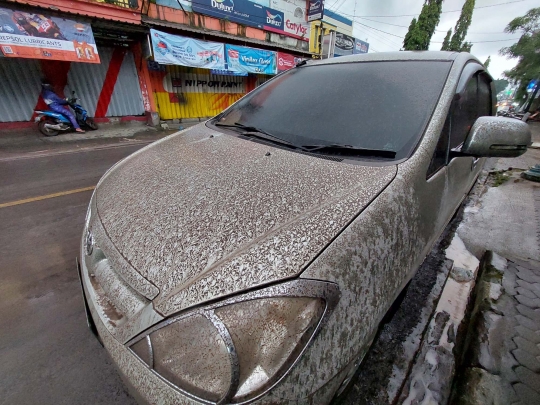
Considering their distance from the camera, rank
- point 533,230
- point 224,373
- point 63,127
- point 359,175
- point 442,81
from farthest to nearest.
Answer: point 63,127
point 533,230
point 442,81
point 359,175
point 224,373

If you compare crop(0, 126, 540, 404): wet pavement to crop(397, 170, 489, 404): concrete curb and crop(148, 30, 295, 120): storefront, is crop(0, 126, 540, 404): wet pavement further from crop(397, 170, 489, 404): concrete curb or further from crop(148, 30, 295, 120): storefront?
crop(148, 30, 295, 120): storefront

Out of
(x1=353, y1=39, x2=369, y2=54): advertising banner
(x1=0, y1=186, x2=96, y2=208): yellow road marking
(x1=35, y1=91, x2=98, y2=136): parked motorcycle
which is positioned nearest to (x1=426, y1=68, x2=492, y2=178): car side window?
(x1=0, y1=186, x2=96, y2=208): yellow road marking

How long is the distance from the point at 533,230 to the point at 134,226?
143 inches

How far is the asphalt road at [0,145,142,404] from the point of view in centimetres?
132

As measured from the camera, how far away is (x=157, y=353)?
789 mm

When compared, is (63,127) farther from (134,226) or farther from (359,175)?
(359,175)

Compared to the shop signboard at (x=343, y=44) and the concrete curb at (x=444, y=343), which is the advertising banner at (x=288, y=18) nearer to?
the shop signboard at (x=343, y=44)

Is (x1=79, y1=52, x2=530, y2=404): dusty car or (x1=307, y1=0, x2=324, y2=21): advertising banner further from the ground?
(x1=307, y1=0, x2=324, y2=21): advertising banner

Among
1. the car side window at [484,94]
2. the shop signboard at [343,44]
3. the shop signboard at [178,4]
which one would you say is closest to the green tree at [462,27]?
the shop signboard at [343,44]

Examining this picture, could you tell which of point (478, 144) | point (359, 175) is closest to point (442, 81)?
point (478, 144)

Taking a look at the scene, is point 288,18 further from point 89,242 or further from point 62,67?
point 89,242

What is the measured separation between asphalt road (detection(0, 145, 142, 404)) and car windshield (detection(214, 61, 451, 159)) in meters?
1.72

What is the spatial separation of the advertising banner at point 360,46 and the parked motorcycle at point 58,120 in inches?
903

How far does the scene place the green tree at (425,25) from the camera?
22.2 metres
